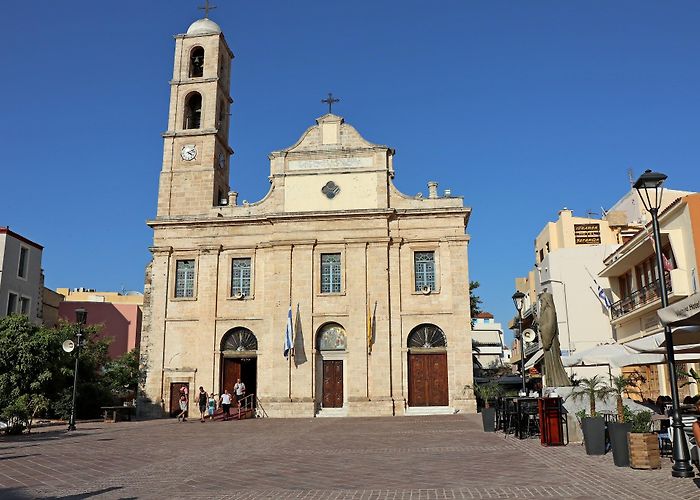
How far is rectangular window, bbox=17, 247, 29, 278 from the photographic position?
119 feet

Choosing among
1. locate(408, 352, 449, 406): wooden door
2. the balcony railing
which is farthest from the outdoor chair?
locate(408, 352, 449, 406): wooden door

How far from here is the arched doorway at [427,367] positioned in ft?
94.3

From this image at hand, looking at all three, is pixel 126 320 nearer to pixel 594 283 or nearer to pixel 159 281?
pixel 159 281

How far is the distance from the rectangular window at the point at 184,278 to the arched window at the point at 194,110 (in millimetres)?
8108

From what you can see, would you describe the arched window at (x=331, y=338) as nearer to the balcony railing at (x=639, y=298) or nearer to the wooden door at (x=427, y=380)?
the wooden door at (x=427, y=380)

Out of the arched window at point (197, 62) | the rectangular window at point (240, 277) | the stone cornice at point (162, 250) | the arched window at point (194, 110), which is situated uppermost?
the arched window at point (197, 62)

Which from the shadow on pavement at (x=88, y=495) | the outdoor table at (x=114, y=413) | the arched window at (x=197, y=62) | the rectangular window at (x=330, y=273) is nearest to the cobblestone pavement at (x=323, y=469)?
the shadow on pavement at (x=88, y=495)

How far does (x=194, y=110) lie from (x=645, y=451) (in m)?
30.6

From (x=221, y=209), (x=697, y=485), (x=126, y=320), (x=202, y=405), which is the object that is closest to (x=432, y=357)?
(x=202, y=405)

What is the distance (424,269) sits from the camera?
30.3 meters

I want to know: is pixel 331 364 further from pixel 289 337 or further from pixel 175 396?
pixel 175 396

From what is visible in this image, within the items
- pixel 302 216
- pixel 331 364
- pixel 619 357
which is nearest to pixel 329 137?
pixel 302 216

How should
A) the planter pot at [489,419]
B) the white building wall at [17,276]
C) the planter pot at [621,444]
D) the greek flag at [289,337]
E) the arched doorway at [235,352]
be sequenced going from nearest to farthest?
the planter pot at [621,444]
the planter pot at [489,419]
the greek flag at [289,337]
the arched doorway at [235,352]
the white building wall at [17,276]

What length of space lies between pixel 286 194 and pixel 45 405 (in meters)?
14.2
